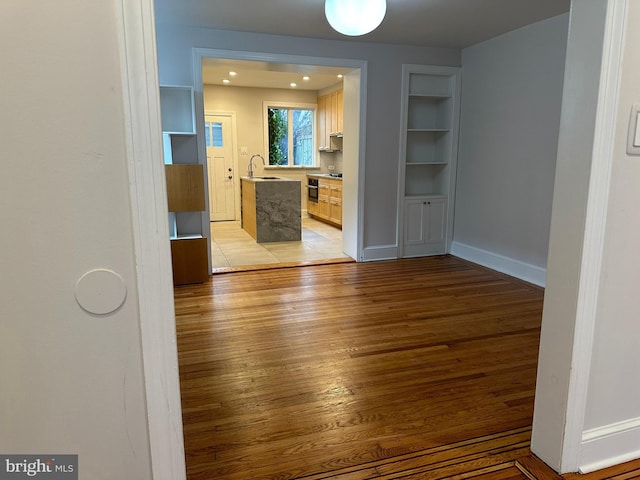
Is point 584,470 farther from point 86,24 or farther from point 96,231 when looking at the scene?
point 86,24

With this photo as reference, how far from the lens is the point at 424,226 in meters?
5.32

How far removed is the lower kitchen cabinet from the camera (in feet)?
17.1

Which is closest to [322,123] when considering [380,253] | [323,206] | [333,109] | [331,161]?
[333,109]

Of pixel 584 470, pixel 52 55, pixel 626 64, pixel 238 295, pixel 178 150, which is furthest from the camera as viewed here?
pixel 178 150

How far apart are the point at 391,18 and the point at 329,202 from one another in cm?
408

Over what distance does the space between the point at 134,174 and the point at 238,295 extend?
3017 millimetres

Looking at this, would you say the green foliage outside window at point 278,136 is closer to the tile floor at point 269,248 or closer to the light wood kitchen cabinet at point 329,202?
the light wood kitchen cabinet at point 329,202

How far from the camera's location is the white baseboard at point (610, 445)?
5.47 ft

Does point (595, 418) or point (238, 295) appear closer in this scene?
point (595, 418)

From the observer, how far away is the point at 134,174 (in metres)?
0.94

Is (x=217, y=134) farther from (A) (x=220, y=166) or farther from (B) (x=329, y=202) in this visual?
(B) (x=329, y=202)

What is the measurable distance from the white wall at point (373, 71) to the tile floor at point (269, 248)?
0.75 meters

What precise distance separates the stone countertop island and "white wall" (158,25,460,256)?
1.52 metres

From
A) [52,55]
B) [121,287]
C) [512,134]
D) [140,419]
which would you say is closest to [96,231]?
[121,287]
